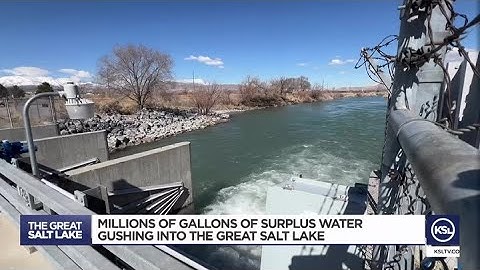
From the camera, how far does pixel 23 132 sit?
384 inches

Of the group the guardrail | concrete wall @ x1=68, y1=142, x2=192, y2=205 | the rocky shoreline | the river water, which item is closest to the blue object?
the guardrail

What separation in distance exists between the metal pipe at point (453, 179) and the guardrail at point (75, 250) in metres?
1.19

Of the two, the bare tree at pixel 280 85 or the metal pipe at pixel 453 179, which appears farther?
the bare tree at pixel 280 85

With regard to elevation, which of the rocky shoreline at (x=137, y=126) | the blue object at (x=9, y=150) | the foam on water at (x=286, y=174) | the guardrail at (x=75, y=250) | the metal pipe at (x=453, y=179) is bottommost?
the foam on water at (x=286, y=174)

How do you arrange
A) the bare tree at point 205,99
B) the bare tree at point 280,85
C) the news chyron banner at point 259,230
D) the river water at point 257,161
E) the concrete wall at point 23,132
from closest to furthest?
the news chyron banner at point 259,230, the concrete wall at point 23,132, the river water at point 257,161, the bare tree at point 205,99, the bare tree at point 280,85

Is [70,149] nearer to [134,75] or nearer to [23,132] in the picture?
[23,132]

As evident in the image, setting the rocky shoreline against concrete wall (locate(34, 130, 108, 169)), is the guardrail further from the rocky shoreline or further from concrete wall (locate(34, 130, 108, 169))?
the rocky shoreline

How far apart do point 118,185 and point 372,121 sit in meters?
24.0

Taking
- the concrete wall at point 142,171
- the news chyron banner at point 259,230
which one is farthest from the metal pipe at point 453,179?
the concrete wall at point 142,171

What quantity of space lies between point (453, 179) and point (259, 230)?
4.21 ft

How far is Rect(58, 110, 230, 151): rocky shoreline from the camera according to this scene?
18.2 m

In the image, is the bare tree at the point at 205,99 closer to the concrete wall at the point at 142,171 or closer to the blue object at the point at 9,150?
the concrete wall at the point at 142,171

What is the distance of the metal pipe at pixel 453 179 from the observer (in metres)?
0.77

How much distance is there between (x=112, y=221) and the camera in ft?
6.90
